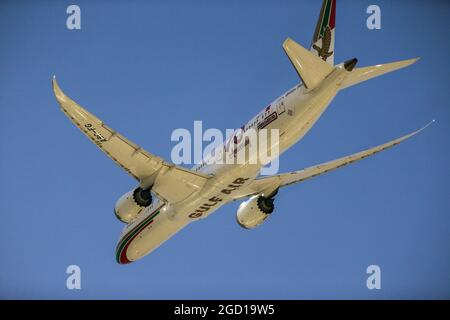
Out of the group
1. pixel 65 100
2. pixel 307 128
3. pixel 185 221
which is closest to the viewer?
pixel 65 100

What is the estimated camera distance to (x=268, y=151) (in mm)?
26438

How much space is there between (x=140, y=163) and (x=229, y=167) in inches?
110

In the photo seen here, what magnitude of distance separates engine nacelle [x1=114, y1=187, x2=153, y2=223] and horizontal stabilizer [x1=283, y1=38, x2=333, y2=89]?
683 centimetres

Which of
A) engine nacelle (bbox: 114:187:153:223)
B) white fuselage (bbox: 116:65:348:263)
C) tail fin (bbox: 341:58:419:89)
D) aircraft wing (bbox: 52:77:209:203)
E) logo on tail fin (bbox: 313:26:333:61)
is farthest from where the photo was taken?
engine nacelle (bbox: 114:187:153:223)

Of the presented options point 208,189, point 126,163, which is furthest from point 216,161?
point 126,163

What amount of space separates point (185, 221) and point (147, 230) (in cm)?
144

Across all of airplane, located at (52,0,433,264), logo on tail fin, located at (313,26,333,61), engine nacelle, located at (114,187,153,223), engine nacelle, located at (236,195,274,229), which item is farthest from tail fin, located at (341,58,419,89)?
engine nacelle, located at (114,187,153,223)

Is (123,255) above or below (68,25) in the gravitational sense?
below

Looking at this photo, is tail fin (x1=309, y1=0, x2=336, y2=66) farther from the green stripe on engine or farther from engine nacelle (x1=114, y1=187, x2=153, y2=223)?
the green stripe on engine

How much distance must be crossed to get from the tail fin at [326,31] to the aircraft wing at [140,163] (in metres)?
5.61

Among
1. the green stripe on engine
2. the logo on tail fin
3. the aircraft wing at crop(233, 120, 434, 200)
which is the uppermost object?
the logo on tail fin

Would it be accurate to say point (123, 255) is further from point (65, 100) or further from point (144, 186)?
point (65, 100)

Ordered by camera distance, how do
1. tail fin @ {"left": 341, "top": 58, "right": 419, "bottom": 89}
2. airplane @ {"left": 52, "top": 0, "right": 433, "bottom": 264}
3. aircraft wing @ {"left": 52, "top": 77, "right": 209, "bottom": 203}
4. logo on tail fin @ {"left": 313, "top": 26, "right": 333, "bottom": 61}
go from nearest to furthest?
1. tail fin @ {"left": 341, "top": 58, "right": 419, "bottom": 89}
2. airplane @ {"left": 52, "top": 0, "right": 433, "bottom": 264}
3. aircraft wing @ {"left": 52, "top": 77, "right": 209, "bottom": 203}
4. logo on tail fin @ {"left": 313, "top": 26, "right": 333, "bottom": 61}

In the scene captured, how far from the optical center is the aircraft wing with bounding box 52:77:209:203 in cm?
2523
